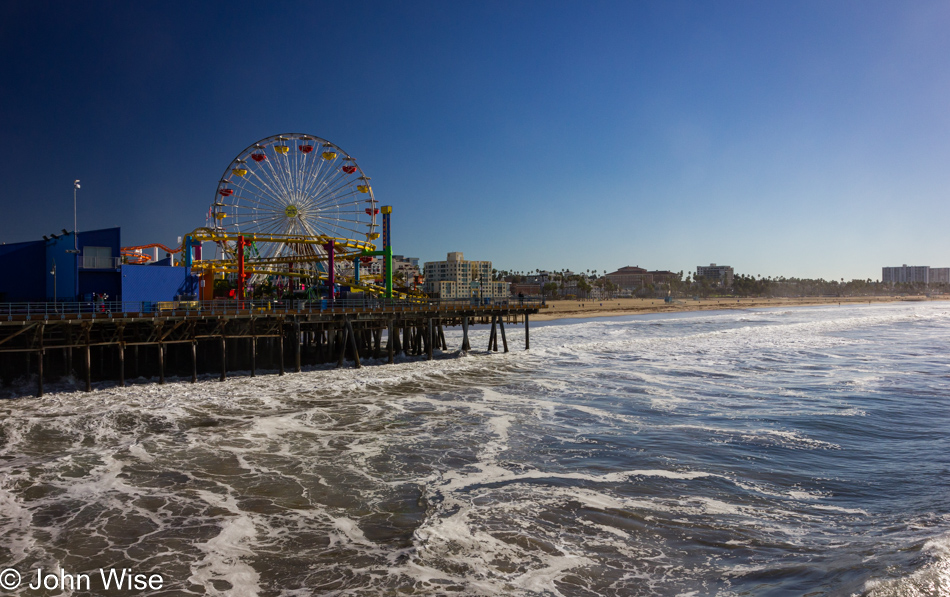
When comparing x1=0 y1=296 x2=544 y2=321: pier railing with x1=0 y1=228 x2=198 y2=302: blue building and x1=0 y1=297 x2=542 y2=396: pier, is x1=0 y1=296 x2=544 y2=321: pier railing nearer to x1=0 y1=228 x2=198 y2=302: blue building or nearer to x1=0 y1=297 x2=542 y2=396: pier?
x1=0 y1=297 x2=542 y2=396: pier

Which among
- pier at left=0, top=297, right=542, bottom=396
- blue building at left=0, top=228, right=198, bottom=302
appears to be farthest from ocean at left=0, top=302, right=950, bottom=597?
blue building at left=0, top=228, right=198, bottom=302

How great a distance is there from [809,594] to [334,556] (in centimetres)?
693

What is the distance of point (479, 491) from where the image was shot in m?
11.9

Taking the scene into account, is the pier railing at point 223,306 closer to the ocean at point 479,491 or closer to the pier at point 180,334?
the pier at point 180,334

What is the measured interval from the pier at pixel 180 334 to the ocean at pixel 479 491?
8.37ft

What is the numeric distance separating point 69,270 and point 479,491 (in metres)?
26.5

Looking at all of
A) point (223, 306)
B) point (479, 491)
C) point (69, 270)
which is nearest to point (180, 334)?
point (223, 306)

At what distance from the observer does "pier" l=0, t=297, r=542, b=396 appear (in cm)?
2352

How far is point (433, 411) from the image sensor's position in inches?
816

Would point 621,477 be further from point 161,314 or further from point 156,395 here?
point 161,314

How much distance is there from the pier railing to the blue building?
0.96m

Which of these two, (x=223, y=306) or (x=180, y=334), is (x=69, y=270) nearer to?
(x=180, y=334)

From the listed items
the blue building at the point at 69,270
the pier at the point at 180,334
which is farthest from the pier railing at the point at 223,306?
the blue building at the point at 69,270

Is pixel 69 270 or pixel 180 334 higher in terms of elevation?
pixel 69 270
